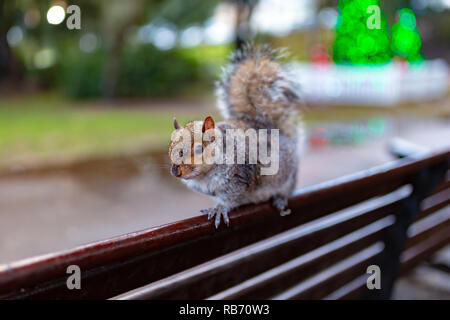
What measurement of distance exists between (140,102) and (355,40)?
565cm

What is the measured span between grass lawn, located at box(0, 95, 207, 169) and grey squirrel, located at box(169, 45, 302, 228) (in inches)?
177

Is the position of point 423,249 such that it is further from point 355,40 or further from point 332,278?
point 355,40

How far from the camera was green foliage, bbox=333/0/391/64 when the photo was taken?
424 inches

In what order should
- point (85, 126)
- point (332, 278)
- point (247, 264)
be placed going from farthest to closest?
point (85, 126)
point (332, 278)
point (247, 264)

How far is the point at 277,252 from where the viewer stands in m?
1.38

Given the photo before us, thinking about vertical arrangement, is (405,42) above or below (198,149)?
above

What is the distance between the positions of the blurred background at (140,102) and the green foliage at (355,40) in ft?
0.11

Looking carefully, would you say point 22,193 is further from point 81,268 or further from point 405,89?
point 405,89

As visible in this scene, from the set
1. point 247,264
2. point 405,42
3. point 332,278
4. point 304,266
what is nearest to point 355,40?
point 405,42

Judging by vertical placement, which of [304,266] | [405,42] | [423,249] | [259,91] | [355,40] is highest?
[405,42]

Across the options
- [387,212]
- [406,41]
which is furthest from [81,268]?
[406,41]

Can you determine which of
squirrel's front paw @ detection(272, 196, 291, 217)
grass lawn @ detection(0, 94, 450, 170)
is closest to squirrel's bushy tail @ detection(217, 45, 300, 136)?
squirrel's front paw @ detection(272, 196, 291, 217)

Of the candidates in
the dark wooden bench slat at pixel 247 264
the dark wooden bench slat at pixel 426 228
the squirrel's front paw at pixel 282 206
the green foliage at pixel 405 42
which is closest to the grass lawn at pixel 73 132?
the dark wooden bench slat at pixel 426 228

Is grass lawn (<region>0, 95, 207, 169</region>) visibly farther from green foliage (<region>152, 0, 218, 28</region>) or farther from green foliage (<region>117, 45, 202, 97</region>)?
green foliage (<region>152, 0, 218, 28</region>)
